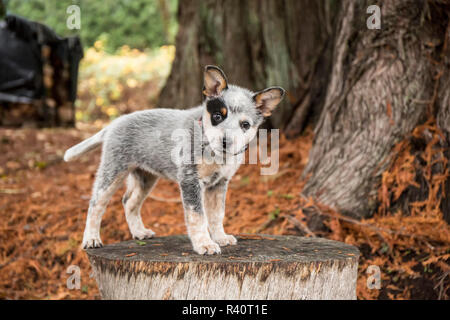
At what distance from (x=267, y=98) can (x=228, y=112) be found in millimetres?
333

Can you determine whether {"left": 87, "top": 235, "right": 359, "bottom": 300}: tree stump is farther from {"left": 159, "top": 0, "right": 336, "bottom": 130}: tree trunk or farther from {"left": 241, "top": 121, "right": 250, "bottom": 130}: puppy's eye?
{"left": 159, "top": 0, "right": 336, "bottom": 130}: tree trunk

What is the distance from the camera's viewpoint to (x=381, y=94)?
4.92m

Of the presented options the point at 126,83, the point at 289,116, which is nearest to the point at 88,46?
the point at 126,83

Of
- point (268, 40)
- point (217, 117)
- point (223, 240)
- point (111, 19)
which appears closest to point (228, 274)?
point (223, 240)

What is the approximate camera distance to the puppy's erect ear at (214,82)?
323cm

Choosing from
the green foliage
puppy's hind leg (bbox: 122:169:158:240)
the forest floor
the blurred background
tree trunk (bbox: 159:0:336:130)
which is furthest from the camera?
the green foliage

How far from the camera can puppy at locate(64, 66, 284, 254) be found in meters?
3.25

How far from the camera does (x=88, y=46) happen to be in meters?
20.5

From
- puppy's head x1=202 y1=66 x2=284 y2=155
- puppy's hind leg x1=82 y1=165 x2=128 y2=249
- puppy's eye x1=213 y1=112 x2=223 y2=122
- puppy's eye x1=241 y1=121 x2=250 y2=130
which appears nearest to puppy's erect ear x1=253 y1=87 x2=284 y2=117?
puppy's head x1=202 y1=66 x2=284 y2=155

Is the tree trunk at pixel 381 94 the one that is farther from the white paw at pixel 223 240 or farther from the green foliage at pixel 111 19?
the green foliage at pixel 111 19

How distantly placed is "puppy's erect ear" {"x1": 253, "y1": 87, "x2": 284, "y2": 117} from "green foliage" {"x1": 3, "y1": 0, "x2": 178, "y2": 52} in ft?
55.6

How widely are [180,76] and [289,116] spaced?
6.49ft

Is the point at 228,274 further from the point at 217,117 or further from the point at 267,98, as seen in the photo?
the point at 267,98
